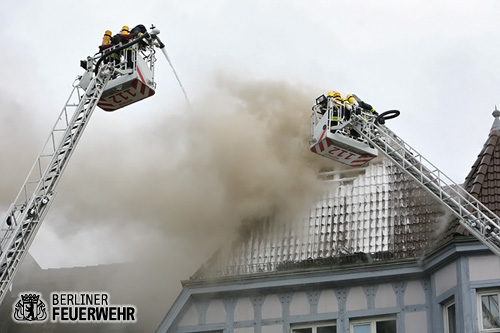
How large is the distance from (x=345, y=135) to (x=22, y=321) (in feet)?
35.5

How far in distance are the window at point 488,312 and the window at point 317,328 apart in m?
3.55

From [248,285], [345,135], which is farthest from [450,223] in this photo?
[248,285]

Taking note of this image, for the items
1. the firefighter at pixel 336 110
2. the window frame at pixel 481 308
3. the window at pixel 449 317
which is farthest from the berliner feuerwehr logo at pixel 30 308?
the window frame at pixel 481 308

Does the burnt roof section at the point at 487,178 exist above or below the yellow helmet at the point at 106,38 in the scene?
below

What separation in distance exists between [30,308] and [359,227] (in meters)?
9.00

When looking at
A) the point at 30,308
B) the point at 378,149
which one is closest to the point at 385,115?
the point at 378,149

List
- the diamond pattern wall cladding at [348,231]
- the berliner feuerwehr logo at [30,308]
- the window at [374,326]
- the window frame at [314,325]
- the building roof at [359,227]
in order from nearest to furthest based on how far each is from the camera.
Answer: the window at [374,326] → the building roof at [359,227] → the window frame at [314,325] → the diamond pattern wall cladding at [348,231] → the berliner feuerwehr logo at [30,308]

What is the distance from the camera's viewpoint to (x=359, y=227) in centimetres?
2800

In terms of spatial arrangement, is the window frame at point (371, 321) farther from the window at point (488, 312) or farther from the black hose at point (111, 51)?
the black hose at point (111, 51)

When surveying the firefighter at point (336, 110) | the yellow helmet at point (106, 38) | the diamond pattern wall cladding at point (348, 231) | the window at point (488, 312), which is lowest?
the window at point (488, 312)

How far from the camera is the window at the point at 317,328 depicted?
26.9m

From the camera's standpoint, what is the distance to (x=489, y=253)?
2528 cm

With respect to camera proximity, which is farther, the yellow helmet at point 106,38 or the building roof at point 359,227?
the building roof at point 359,227

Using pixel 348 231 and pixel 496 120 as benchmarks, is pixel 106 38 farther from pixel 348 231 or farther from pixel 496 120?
pixel 496 120
